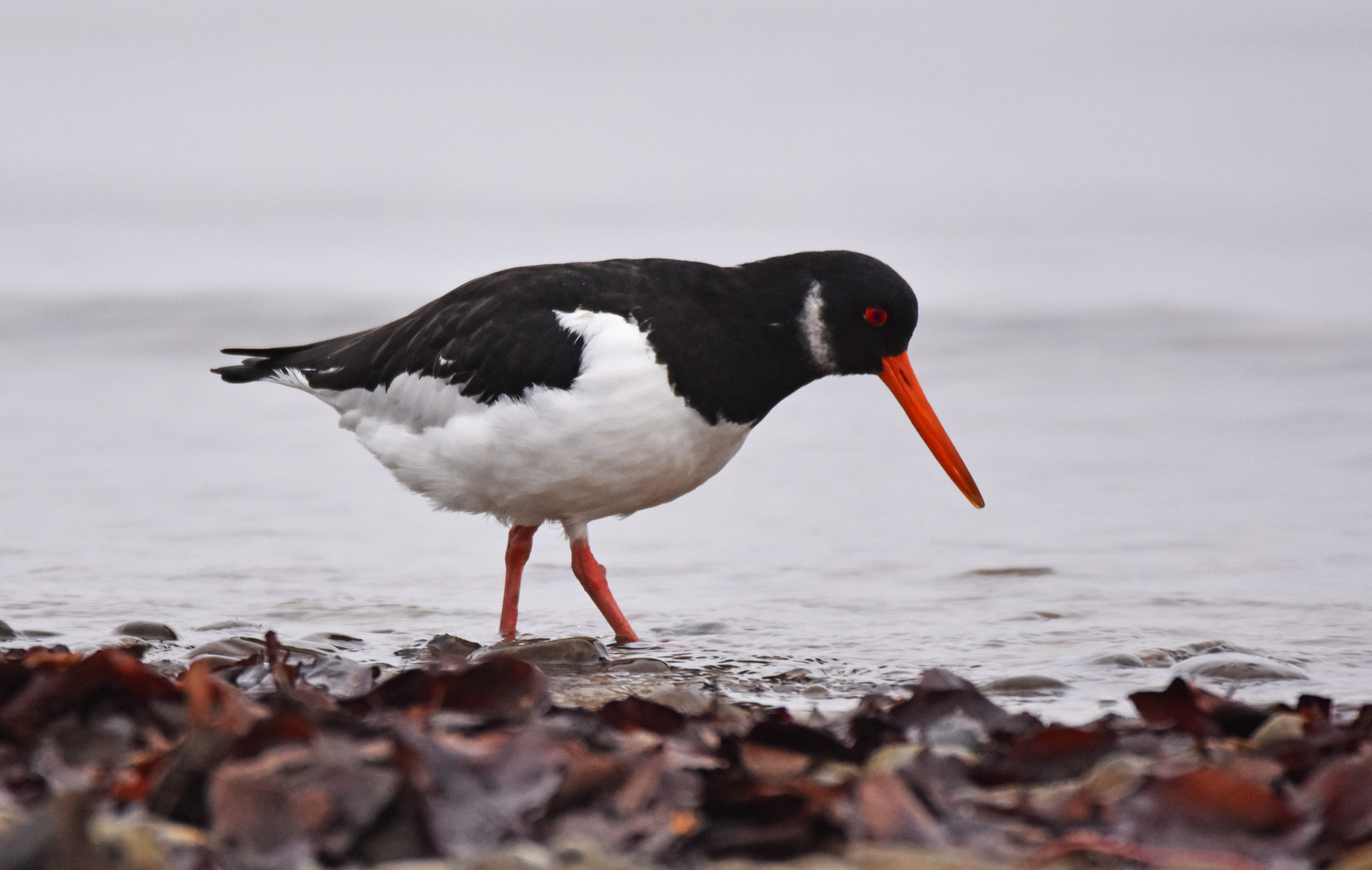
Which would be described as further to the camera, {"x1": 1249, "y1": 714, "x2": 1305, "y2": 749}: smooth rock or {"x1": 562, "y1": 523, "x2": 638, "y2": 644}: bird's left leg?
{"x1": 562, "y1": 523, "x2": 638, "y2": 644}: bird's left leg

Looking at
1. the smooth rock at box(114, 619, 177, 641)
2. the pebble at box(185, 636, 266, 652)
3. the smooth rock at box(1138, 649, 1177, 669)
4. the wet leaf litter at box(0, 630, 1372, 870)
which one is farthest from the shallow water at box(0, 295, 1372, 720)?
the wet leaf litter at box(0, 630, 1372, 870)

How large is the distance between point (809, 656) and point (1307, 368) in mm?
6774

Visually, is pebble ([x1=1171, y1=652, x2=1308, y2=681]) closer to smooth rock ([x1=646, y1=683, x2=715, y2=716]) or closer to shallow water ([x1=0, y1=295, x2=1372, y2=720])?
shallow water ([x1=0, y1=295, x2=1372, y2=720])

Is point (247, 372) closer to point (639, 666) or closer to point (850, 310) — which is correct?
point (639, 666)

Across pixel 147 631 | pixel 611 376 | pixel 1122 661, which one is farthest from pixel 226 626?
pixel 1122 661

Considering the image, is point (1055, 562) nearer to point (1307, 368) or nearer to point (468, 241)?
point (1307, 368)

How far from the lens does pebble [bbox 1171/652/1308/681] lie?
430cm

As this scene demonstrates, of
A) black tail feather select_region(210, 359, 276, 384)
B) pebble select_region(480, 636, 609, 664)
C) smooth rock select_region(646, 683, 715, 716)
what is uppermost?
black tail feather select_region(210, 359, 276, 384)

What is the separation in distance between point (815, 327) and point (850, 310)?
120 mm

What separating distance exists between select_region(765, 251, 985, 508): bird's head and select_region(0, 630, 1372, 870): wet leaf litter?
6.10 feet

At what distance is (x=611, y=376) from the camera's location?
4508 millimetres

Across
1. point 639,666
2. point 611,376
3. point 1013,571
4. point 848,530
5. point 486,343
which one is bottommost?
point 639,666

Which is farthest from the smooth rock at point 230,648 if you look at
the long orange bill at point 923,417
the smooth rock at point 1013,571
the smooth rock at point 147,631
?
the smooth rock at point 1013,571

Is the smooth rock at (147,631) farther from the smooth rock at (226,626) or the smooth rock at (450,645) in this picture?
the smooth rock at (450,645)
